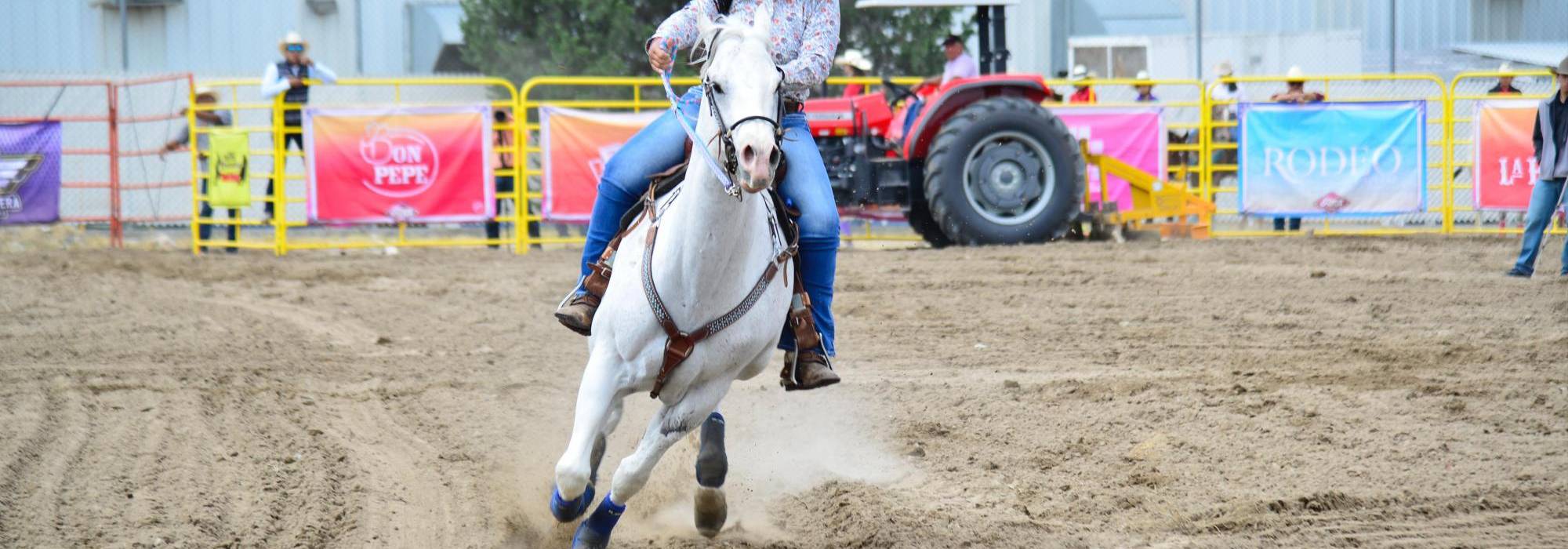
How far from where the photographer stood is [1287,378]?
7762 millimetres

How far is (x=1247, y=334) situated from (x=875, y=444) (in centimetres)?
355

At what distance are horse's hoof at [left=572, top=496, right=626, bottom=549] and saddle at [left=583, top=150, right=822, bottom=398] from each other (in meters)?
0.43

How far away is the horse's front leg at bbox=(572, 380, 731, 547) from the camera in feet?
16.6

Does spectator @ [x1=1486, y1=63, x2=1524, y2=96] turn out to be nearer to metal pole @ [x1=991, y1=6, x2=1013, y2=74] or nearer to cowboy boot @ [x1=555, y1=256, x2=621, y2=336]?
metal pole @ [x1=991, y1=6, x2=1013, y2=74]

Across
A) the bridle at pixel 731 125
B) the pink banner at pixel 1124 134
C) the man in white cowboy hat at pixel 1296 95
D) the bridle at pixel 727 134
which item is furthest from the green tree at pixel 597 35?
the bridle at pixel 731 125

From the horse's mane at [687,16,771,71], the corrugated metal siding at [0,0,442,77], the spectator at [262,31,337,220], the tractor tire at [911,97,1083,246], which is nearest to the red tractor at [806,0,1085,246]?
the tractor tire at [911,97,1083,246]

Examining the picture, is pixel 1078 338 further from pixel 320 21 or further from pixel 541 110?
pixel 320 21

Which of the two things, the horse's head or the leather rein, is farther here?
the leather rein

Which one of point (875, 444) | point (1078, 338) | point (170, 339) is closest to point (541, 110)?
point (170, 339)

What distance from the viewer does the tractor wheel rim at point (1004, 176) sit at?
14.4 metres

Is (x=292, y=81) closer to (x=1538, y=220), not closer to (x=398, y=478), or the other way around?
(x=398, y=478)

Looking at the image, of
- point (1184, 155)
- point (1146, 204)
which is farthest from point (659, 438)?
point (1184, 155)

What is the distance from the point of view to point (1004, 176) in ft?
47.5

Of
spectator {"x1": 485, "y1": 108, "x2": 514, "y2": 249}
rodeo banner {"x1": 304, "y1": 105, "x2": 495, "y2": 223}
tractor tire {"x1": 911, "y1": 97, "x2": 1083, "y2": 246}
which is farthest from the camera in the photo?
spectator {"x1": 485, "y1": 108, "x2": 514, "y2": 249}
